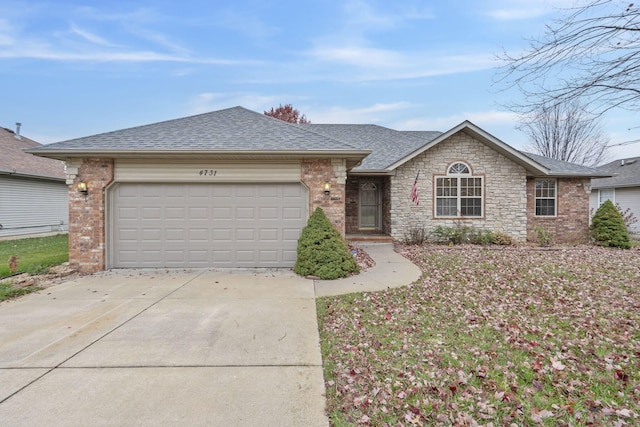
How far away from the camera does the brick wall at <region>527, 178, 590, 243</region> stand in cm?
1270

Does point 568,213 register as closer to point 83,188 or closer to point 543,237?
point 543,237

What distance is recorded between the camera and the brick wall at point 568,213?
41.7 ft

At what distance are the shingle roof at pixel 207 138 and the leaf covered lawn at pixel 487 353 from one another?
4.15m

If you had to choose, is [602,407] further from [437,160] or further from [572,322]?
[437,160]

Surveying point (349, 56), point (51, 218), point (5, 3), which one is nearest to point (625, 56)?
point (349, 56)

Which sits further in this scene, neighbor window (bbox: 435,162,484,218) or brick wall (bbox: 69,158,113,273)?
neighbor window (bbox: 435,162,484,218)

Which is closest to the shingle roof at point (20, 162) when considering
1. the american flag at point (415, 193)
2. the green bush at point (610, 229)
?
the american flag at point (415, 193)

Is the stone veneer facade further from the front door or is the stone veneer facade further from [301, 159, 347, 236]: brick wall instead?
[301, 159, 347, 236]: brick wall

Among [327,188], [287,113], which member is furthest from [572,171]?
[287,113]

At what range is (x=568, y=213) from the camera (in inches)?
501

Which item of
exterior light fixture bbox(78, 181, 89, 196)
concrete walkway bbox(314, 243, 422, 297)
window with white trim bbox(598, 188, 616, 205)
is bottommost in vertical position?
concrete walkway bbox(314, 243, 422, 297)

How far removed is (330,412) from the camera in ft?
8.09

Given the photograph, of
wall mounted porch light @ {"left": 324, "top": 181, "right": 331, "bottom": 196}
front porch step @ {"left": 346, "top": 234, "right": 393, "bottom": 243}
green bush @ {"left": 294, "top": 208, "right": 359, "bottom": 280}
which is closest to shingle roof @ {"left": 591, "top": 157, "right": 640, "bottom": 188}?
front porch step @ {"left": 346, "top": 234, "right": 393, "bottom": 243}

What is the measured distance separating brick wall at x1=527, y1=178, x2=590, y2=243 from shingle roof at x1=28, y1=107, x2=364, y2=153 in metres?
9.39
